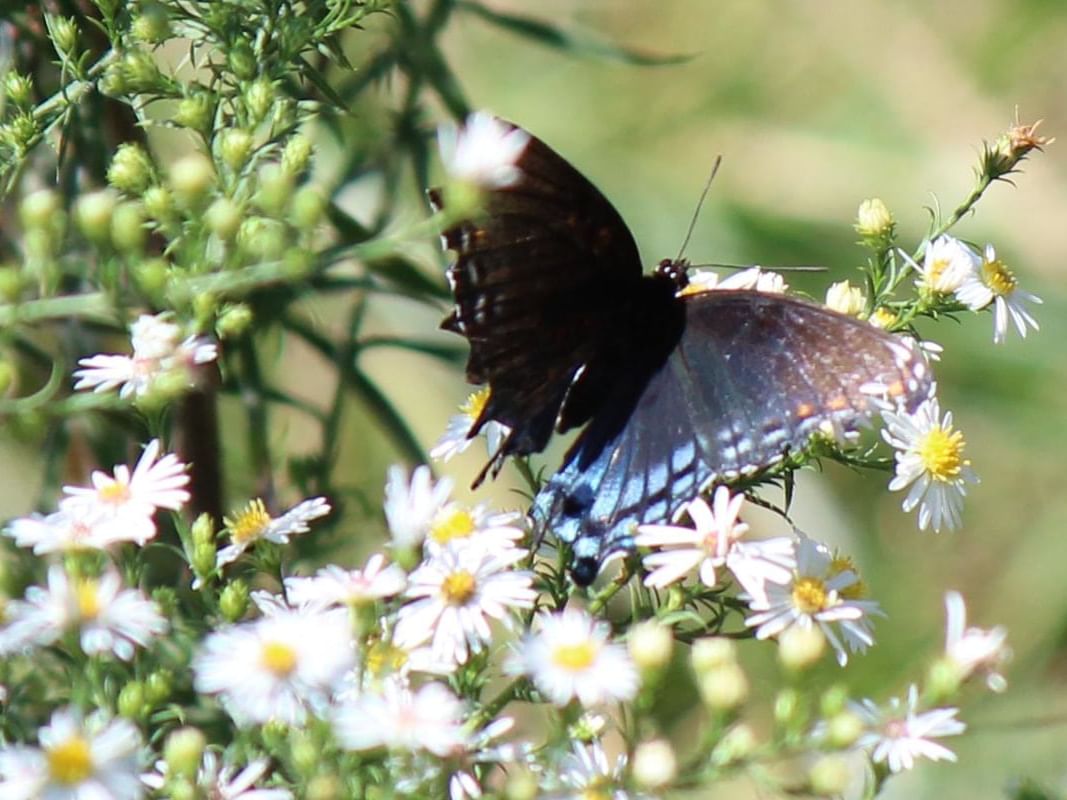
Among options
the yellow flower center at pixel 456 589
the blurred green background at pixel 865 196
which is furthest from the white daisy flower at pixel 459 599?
the blurred green background at pixel 865 196

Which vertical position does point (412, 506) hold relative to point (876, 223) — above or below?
below

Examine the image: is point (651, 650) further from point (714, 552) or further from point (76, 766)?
point (76, 766)

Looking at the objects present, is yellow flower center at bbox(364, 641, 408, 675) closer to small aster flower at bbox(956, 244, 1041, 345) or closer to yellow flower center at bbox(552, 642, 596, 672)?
yellow flower center at bbox(552, 642, 596, 672)

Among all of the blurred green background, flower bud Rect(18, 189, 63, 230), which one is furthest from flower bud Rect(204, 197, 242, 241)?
the blurred green background

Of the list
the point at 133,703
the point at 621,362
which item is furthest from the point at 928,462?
the point at 133,703

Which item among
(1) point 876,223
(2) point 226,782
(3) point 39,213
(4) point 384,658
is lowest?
(2) point 226,782

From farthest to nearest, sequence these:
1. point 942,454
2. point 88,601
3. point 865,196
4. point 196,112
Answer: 1. point 865,196
2. point 942,454
3. point 196,112
4. point 88,601

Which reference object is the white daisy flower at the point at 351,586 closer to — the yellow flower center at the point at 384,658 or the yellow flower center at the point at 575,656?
the yellow flower center at the point at 384,658

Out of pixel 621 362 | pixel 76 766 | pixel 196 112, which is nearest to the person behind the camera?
pixel 76 766
